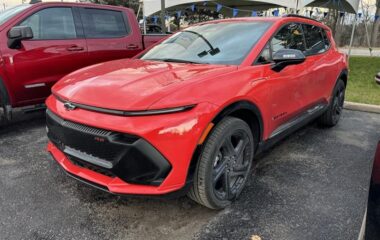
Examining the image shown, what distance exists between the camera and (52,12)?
4781 mm

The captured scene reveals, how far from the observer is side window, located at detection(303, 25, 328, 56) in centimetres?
409

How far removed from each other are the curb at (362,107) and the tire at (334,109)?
122 cm

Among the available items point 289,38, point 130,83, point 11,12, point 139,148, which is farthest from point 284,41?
point 11,12

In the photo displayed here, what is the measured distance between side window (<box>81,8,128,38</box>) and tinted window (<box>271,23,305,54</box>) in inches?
118

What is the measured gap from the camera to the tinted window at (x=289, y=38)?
11.0 ft

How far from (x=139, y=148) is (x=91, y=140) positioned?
0.39 m

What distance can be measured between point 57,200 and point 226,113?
1688 mm

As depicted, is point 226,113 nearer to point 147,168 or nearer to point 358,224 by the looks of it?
point 147,168

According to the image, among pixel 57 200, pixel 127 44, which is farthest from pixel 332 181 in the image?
pixel 127 44

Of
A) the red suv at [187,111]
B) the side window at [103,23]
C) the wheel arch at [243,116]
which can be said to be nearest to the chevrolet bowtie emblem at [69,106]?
the red suv at [187,111]

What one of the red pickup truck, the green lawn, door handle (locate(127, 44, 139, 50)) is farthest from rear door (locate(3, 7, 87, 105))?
the green lawn

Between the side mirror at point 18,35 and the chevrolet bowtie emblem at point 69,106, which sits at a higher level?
the side mirror at point 18,35

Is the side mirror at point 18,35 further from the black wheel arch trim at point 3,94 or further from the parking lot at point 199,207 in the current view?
the parking lot at point 199,207

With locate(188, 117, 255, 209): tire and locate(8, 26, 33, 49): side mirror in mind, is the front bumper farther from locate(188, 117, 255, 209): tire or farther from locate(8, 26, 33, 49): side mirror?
locate(8, 26, 33, 49): side mirror
